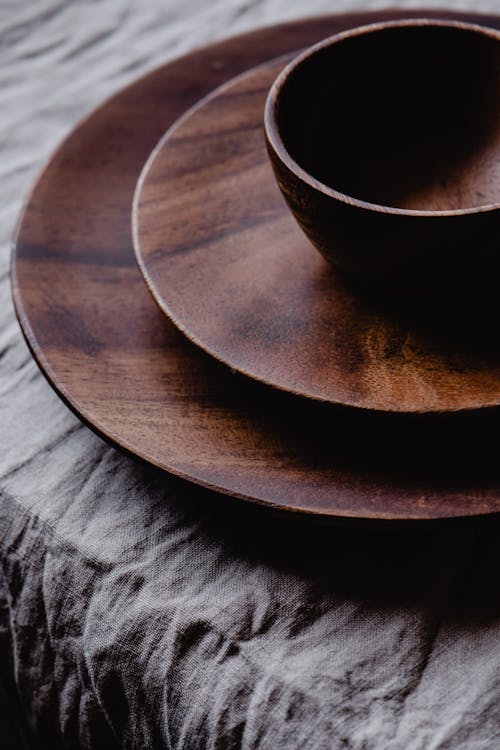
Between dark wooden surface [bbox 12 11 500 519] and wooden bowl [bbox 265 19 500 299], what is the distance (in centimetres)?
7

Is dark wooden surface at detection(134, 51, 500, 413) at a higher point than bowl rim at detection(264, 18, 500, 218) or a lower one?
lower

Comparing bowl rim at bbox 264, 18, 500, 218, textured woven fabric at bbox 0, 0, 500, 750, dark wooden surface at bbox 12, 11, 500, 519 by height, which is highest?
bowl rim at bbox 264, 18, 500, 218

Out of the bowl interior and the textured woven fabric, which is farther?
the bowl interior

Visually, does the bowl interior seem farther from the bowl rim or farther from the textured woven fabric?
the textured woven fabric

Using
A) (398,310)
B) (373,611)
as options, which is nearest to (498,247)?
(398,310)

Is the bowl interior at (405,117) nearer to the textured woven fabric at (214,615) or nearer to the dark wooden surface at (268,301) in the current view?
the dark wooden surface at (268,301)

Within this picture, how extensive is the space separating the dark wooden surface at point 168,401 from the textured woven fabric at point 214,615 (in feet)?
0.05

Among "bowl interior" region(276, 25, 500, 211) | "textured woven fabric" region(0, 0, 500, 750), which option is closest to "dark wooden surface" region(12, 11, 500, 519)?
"textured woven fabric" region(0, 0, 500, 750)

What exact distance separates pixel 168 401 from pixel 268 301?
0.07 meters

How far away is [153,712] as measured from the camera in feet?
1.13

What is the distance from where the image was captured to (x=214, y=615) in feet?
1.11

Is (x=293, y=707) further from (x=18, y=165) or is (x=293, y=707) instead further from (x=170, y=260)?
(x=18, y=165)

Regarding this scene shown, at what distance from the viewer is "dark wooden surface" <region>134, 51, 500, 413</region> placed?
33 centimetres

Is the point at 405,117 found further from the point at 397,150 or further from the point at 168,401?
the point at 168,401
